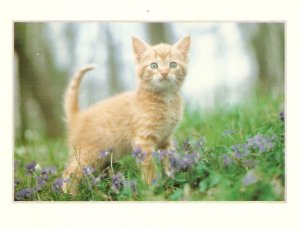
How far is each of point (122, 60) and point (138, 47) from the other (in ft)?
0.87

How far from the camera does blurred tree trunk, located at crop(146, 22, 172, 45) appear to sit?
12.1 feet

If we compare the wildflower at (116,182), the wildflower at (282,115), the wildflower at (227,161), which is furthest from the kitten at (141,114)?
the wildflower at (282,115)

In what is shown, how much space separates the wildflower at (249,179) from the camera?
10.5 feet

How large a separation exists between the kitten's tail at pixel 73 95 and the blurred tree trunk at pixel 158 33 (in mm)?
519

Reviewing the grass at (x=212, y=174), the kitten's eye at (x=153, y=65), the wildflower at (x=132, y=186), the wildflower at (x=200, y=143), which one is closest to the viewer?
the grass at (x=212, y=174)

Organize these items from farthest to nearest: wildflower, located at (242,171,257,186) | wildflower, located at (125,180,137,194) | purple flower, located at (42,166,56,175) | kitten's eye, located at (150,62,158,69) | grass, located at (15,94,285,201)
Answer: purple flower, located at (42,166,56,175) < kitten's eye, located at (150,62,158,69) < wildflower, located at (125,180,137,194) < grass, located at (15,94,285,201) < wildflower, located at (242,171,257,186)

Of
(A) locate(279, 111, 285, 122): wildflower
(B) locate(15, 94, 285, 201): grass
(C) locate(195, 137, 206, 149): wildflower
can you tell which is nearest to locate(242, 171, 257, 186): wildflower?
(B) locate(15, 94, 285, 201): grass

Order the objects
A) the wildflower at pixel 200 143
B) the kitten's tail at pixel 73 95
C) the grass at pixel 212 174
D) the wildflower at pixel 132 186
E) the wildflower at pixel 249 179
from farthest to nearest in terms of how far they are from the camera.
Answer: the kitten's tail at pixel 73 95 → the wildflower at pixel 200 143 → the wildflower at pixel 132 186 → the grass at pixel 212 174 → the wildflower at pixel 249 179

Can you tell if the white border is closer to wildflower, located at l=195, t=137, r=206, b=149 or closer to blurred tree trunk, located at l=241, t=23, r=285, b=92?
blurred tree trunk, located at l=241, t=23, r=285, b=92

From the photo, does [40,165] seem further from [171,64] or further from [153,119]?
[171,64]

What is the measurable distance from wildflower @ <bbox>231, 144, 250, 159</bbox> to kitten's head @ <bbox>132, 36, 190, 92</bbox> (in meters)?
0.68

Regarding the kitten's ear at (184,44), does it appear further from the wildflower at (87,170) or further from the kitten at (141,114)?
the wildflower at (87,170)

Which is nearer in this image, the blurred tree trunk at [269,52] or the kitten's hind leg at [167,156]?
the kitten's hind leg at [167,156]
